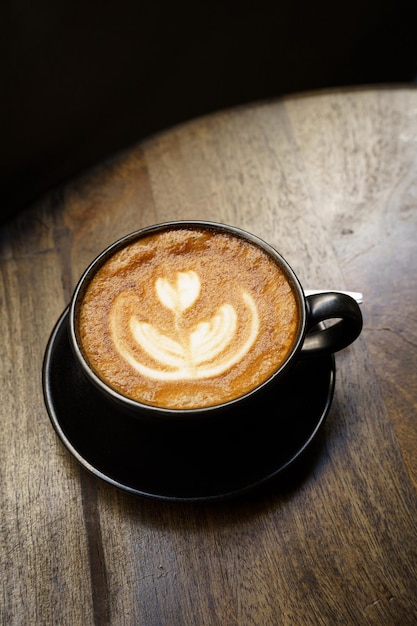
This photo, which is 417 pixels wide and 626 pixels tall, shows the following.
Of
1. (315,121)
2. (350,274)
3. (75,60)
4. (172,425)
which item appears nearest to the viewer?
(172,425)

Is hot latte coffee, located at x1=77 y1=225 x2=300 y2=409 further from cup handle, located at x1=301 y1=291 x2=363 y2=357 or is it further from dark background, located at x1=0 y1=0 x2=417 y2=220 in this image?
dark background, located at x1=0 y1=0 x2=417 y2=220

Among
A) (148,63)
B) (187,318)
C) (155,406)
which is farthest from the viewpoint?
(148,63)

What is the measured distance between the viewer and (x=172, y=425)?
689 millimetres

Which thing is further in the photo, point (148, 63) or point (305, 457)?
point (148, 63)

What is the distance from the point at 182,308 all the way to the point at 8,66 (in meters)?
0.99

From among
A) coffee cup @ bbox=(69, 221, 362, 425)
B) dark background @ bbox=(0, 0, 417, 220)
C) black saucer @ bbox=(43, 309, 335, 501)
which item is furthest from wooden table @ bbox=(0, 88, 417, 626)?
Result: dark background @ bbox=(0, 0, 417, 220)

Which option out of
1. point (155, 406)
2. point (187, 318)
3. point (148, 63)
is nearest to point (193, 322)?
point (187, 318)

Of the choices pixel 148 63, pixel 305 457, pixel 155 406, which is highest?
pixel 148 63

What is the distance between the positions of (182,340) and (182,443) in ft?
0.43

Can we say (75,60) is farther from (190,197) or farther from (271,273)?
(271,273)

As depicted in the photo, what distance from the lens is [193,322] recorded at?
30.9 inches

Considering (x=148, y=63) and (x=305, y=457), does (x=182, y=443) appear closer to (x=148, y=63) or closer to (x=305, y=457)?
(x=305, y=457)

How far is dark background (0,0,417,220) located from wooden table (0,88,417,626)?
0.62 metres

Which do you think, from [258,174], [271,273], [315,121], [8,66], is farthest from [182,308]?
[8,66]
